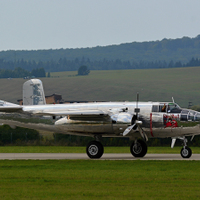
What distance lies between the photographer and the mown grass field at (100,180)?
1770 centimetres

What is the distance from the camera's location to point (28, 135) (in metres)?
62.8

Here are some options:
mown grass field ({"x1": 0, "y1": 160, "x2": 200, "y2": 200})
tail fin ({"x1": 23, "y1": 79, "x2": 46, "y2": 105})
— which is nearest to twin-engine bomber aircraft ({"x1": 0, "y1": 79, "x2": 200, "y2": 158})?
mown grass field ({"x1": 0, "y1": 160, "x2": 200, "y2": 200})

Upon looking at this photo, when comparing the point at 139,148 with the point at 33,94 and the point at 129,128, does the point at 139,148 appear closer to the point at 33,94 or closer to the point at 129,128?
the point at 129,128

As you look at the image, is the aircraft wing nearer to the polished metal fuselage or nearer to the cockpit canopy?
the polished metal fuselage

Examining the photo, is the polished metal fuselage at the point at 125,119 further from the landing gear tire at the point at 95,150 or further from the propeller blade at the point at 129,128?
the landing gear tire at the point at 95,150

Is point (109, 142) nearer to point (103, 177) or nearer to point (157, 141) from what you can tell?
point (157, 141)

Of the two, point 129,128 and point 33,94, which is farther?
point 33,94

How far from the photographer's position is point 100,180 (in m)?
21.5

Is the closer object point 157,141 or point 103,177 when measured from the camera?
point 103,177

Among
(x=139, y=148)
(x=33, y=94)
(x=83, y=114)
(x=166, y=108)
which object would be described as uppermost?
(x=33, y=94)

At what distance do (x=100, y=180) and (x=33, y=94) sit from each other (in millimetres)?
22499

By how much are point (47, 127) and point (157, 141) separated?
26716 mm

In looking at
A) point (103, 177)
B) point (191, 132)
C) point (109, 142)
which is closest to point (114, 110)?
point (191, 132)

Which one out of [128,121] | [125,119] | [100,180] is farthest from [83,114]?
[100,180]
